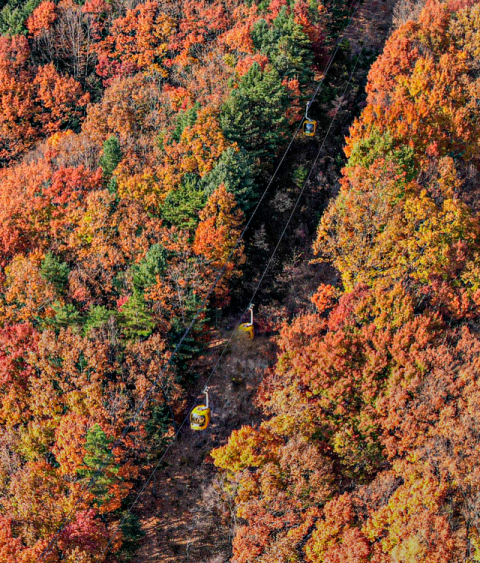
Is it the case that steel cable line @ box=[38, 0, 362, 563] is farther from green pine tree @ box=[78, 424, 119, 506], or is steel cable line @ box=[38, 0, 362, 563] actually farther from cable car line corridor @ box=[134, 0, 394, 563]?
cable car line corridor @ box=[134, 0, 394, 563]

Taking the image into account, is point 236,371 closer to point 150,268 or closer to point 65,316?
point 150,268

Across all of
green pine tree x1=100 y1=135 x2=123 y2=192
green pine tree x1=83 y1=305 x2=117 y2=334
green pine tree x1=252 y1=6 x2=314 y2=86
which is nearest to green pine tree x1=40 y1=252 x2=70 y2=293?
green pine tree x1=83 y1=305 x2=117 y2=334

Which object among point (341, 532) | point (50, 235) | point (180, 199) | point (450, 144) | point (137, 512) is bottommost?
point (137, 512)

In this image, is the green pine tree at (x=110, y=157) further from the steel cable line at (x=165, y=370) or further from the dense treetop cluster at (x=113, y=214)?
the steel cable line at (x=165, y=370)

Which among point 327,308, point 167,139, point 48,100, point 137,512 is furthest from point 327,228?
point 48,100

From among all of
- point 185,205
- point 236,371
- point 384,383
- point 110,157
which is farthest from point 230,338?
point 110,157

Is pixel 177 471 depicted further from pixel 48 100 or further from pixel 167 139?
pixel 48 100
